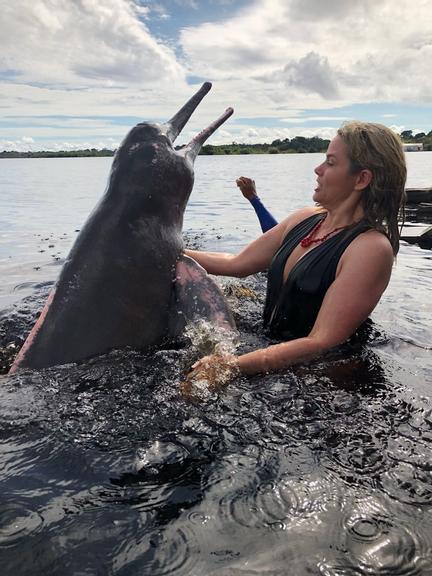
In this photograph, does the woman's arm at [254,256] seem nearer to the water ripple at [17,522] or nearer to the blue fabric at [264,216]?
the blue fabric at [264,216]

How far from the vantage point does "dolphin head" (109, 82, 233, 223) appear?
522cm

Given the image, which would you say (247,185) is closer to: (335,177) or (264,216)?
(264,216)

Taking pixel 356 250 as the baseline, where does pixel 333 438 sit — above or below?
below

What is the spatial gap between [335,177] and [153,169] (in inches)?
64.9

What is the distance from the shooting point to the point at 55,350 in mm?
4559

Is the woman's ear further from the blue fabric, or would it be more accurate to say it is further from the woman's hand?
the blue fabric

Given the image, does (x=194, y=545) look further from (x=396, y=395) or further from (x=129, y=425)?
(x=396, y=395)

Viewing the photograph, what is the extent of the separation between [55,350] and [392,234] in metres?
2.82

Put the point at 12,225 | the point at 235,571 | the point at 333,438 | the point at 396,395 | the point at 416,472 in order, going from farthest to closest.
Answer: the point at 12,225, the point at 396,395, the point at 333,438, the point at 416,472, the point at 235,571

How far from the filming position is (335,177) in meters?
4.71

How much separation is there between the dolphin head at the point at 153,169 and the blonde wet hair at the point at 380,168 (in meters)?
1.60

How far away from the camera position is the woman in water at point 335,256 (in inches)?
166

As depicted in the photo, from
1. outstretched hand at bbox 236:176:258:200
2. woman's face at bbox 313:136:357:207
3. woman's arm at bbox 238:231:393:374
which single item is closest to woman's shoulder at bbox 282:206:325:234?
woman's face at bbox 313:136:357:207

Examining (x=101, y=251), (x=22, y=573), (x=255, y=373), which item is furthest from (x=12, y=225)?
(x=22, y=573)
